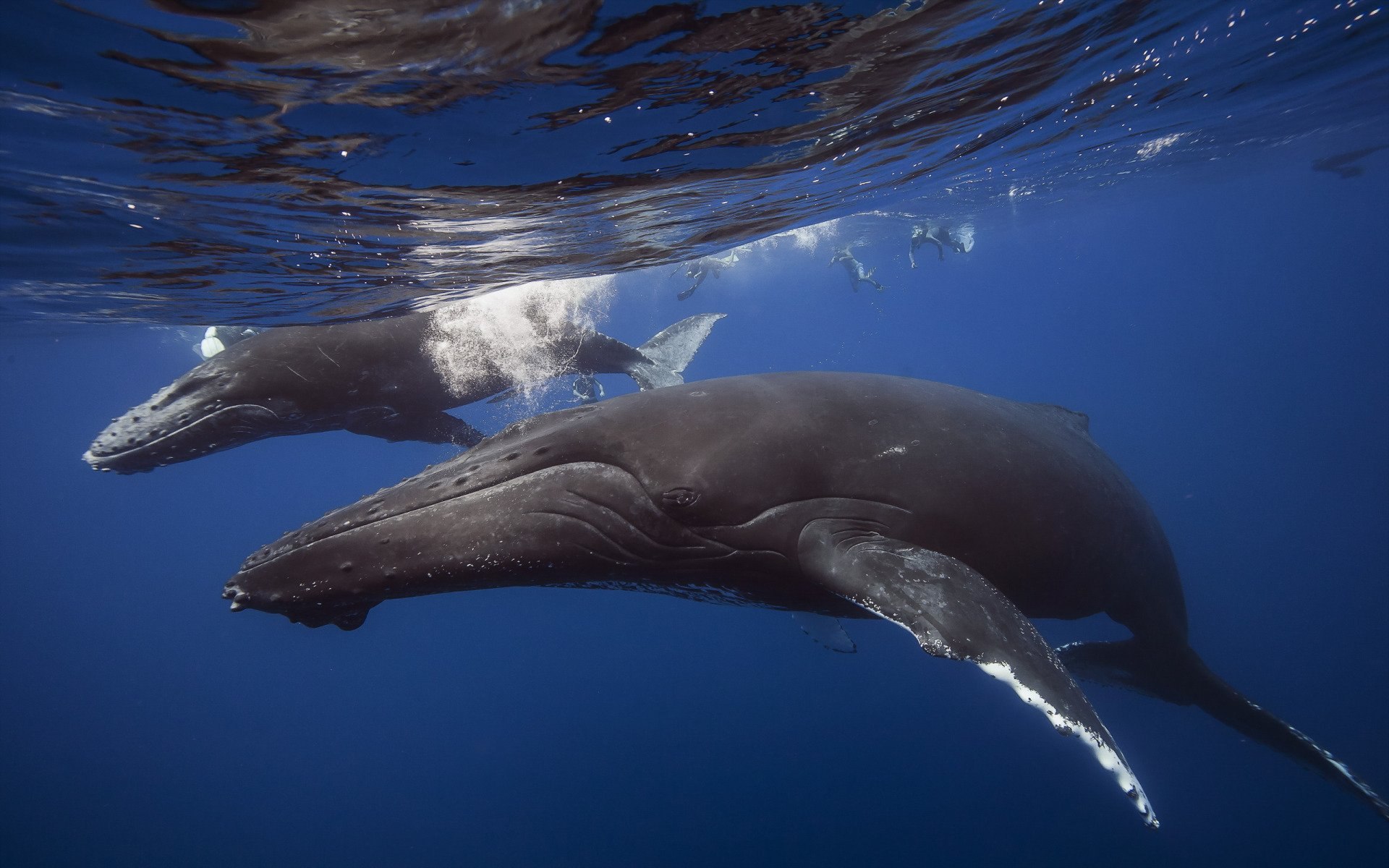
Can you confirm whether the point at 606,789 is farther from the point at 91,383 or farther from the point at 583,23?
the point at 91,383

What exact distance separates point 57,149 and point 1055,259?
121 metres

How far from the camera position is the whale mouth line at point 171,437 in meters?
7.53

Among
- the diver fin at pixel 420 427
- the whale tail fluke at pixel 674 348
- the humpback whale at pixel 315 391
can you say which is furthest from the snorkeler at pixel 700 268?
the diver fin at pixel 420 427

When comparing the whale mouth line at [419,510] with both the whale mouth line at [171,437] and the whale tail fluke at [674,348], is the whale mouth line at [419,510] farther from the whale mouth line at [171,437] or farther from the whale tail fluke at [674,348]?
the whale tail fluke at [674,348]

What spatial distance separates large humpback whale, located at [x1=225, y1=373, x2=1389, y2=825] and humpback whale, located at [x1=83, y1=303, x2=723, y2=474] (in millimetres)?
5211

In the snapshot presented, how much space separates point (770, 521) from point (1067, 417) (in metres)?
4.99

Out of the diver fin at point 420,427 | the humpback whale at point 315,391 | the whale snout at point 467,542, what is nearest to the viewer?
the whale snout at point 467,542

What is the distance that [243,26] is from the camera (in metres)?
4.34

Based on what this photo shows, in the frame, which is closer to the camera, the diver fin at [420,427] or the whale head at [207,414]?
the whale head at [207,414]

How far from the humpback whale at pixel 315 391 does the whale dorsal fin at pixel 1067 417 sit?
23.9 feet

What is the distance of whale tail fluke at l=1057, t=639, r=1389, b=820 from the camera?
7074 millimetres

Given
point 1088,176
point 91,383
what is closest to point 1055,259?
point 1088,176

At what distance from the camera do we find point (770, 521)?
171 inches

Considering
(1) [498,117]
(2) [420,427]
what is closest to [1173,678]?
(1) [498,117]
